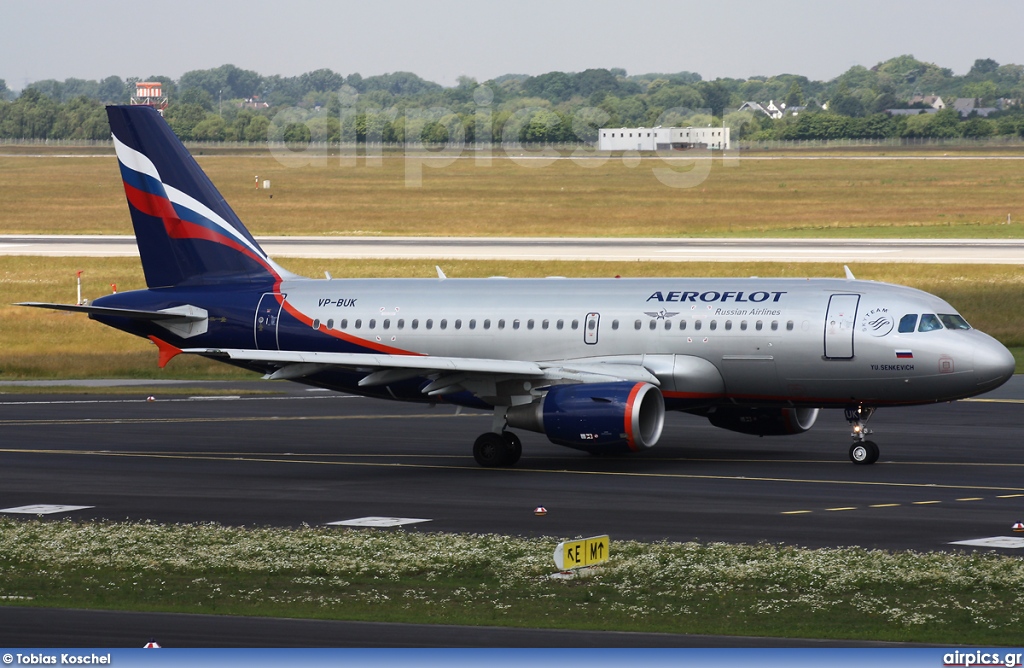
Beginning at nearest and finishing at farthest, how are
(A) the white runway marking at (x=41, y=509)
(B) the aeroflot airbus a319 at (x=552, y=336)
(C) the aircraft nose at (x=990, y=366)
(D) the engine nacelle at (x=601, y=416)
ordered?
(A) the white runway marking at (x=41, y=509) → (D) the engine nacelle at (x=601, y=416) → (C) the aircraft nose at (x=990, y=366) → (B) the aeroflot airbus a319 at (x=552, y=336)

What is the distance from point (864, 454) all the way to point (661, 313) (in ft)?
18.7

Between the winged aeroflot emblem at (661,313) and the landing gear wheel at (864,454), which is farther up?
the winged aeroflot emblem at (661,313)

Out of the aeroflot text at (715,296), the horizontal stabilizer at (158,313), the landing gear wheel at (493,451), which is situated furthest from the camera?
the horizontal stabilizer at (158,313)

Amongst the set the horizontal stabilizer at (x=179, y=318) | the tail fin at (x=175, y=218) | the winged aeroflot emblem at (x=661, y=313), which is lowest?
the horizontal stabilizer at (x=179, y=318)

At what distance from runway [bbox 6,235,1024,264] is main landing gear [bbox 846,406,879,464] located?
48319 mm

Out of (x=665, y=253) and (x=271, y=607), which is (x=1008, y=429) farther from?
(x=665, y=253)

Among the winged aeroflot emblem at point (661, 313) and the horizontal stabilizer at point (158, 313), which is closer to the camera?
the winged aeroflot emblem at point (661, 313)

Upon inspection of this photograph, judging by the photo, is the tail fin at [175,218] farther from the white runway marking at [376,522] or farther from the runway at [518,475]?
the white runway marking at [376,522]

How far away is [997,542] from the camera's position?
24219 mm

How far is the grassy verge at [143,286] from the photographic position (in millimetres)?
61562

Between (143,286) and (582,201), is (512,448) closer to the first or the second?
(143,286)

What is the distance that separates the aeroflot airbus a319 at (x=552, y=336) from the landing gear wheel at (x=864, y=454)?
4 centimetres

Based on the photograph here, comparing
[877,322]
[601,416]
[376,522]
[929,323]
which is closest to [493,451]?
[601,416]

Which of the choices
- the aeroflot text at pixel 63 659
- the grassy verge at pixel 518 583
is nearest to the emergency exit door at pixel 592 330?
the grassy verge at pixel 518 583
